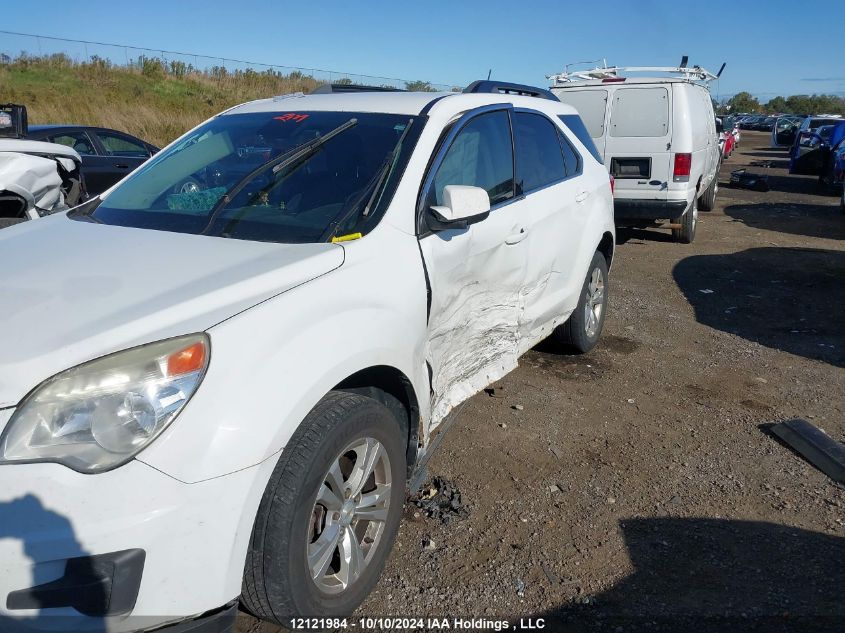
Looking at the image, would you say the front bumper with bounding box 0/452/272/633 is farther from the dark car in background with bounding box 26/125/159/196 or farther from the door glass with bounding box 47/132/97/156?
the door glass with bounding box 47/132/97/156

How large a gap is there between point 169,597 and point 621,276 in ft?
24.3

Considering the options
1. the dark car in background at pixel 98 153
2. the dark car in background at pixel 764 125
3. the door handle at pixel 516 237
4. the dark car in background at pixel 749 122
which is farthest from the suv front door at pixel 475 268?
the dark car in background at pixel 749 122

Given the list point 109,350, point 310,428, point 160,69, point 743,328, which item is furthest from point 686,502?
point 160,69

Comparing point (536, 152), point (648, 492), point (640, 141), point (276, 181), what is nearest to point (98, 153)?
point (640, 141)

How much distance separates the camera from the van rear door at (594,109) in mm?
9875

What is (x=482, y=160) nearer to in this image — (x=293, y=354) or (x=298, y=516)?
(x=293, y=354)

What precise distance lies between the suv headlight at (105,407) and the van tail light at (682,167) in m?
8.60

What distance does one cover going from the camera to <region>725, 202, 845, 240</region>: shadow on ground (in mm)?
11805

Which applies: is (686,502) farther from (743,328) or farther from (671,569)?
(743,328)

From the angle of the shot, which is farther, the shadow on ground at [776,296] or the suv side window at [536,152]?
the shadow on ground at [776,296]

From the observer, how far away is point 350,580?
2582 millimetres

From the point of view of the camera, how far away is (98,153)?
10.7 m

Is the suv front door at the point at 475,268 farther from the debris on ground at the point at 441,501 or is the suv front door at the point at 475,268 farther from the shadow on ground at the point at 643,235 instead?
the shadow on ground at the point at 643,235

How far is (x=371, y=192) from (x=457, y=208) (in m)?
0.36
